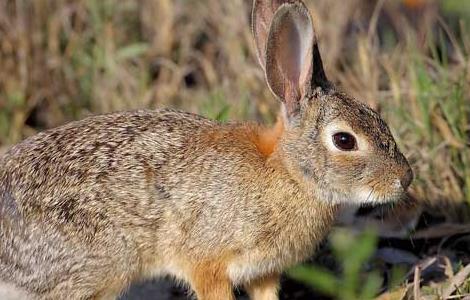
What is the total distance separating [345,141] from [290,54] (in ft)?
1.50

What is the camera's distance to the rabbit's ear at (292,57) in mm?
4727

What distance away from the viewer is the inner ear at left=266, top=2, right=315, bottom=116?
4.73 m

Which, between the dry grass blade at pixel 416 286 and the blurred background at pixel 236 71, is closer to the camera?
the dry grass blade at pixel 416 286

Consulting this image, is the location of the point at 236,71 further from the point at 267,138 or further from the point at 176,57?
the point at 267,138

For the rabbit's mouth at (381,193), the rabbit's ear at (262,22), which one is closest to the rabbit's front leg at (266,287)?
the rabbit's mouth at (381,193)

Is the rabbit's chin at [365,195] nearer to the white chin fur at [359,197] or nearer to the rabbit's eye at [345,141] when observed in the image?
the white chin fur at [359,197]

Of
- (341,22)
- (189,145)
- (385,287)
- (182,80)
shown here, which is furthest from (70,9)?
(385,287)

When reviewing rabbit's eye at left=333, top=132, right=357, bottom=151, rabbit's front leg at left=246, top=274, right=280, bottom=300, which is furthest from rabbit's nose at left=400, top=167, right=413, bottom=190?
rabbit's front leg at left=246, top=274, right=280, bottom=300

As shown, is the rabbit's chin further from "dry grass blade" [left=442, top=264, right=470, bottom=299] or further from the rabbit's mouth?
"dry grass blade" [left=442, top=264, right=470, bottom=299]

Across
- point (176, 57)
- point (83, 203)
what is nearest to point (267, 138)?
Result: point (83, 203)

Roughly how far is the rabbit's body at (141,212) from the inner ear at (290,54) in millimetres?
297

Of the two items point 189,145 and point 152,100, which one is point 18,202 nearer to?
point 189,145

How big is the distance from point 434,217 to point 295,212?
1.22 m

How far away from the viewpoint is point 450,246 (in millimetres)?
5652
